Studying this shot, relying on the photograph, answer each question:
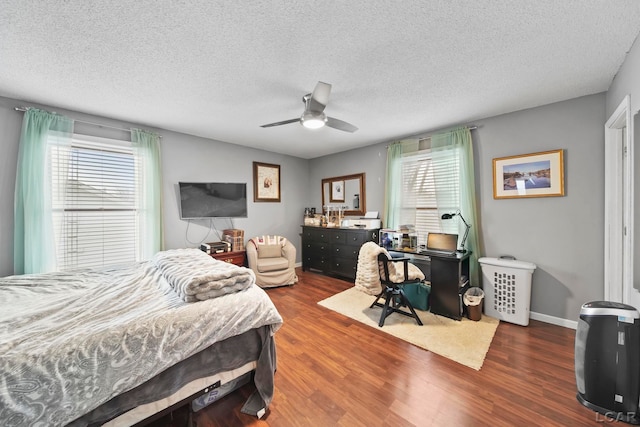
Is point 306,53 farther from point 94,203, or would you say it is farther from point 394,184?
point 94,203

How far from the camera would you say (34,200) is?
8.07ft

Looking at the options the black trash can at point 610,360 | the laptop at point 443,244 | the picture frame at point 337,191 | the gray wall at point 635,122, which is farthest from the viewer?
the picture frame at point 337,191

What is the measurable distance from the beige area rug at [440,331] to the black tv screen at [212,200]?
2.16 metres

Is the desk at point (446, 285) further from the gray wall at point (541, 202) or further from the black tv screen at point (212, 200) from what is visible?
the black tv screen at point (212, 200)

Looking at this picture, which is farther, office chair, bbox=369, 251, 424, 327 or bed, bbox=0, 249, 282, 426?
office chair, bbox=369, 251, 424, 327

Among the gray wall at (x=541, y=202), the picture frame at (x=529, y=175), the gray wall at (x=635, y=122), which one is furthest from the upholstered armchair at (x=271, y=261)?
the gray wall at (x=635, y=122)

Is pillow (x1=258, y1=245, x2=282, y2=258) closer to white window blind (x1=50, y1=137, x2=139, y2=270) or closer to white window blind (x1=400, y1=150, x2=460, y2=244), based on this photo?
white window blind (x1=50, y1=137, x2=139, y2=270)

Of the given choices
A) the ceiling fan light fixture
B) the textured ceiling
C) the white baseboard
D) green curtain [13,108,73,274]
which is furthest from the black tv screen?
the white baseboard

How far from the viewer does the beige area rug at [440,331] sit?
2.10 m

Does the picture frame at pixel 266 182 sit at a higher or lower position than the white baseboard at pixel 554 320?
higher

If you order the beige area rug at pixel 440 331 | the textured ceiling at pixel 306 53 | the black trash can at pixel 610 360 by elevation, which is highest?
the textured ceiling at pixel 306 53

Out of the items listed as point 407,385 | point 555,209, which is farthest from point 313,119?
point 555,209

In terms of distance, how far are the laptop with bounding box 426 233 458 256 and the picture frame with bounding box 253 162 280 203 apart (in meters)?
3.10

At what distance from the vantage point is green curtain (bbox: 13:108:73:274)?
2.42m
